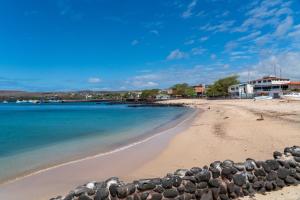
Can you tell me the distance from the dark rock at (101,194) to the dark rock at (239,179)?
9.61 ft

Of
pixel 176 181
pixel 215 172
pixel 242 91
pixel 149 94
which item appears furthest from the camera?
pixel 149 94

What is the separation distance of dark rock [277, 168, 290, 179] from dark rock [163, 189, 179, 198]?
2789mm

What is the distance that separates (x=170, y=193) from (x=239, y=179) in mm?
1715

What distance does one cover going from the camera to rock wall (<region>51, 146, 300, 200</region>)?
612 centimetres

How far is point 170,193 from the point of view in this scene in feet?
20.9

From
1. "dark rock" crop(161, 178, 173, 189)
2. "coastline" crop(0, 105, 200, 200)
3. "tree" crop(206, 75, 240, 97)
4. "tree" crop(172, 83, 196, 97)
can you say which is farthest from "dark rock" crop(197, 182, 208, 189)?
"tree" crop(172, 83, 196, 97)

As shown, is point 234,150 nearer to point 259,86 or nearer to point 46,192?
point 46,192

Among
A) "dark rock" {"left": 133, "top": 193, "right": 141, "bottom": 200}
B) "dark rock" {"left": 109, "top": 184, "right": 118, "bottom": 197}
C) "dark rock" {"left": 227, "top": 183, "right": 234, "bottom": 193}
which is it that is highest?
"dark rock" {"left": 109, "top": 184, "right": 118, "bottom": 197}

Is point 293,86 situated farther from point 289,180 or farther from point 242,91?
point 289,180

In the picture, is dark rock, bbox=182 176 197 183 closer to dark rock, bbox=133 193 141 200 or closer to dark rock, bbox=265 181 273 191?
dark rock, bbox=133 193 141 200

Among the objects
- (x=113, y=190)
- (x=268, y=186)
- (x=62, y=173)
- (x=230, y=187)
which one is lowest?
(x=62, y=173)

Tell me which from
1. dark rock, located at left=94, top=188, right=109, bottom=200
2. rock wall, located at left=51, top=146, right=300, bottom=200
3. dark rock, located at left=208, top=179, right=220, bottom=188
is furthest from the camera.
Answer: dark rock, located at left=208, top=179, right=220, bottom=188

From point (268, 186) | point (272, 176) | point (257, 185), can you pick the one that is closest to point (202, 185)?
point (257, 185)

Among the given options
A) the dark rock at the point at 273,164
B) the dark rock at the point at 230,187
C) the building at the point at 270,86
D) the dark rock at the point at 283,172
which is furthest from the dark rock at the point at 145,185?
the building at the point at 270,86
